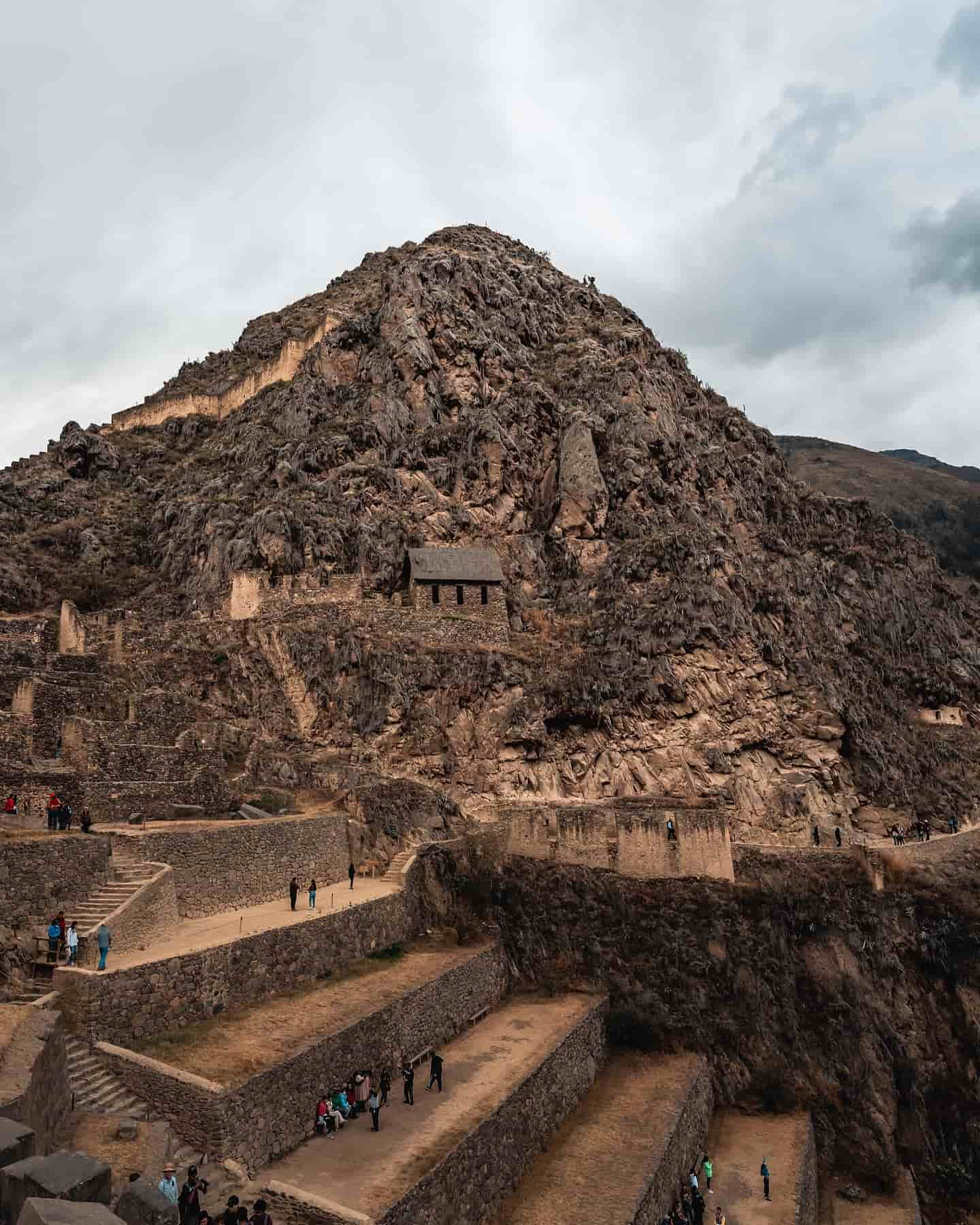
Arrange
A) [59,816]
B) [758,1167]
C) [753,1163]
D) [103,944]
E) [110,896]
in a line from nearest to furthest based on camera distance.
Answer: [103,944] < [110,896] < [59,816] < [758,1167] < [753,1163]

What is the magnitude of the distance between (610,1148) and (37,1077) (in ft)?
39.2

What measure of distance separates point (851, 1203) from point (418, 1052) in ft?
37.4

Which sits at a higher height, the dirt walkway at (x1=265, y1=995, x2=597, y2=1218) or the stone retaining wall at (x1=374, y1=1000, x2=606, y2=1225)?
the dirt walkway at (x1=265, y1=995, x2=597, y2=1218)

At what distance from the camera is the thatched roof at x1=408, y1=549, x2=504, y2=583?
37.0 metres

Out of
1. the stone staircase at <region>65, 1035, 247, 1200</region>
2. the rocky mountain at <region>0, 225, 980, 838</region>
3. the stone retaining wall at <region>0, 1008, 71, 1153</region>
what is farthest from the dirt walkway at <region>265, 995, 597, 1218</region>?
the rocky mountain at <region>0, 225, 980, 838</region>

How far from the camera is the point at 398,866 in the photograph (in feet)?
87.9

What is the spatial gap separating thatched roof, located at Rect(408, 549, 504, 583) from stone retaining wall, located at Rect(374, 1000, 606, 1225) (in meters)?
17.9

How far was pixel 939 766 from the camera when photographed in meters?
40.4

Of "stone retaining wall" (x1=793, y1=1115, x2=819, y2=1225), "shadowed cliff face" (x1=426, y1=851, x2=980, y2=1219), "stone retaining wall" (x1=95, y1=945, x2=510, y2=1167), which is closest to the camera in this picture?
"stone retaining wall" (x1=95, y1=945, x2=510, y2=1167)

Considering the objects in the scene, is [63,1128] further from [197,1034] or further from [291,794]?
[291,794]

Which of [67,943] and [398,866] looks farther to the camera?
[398,866]

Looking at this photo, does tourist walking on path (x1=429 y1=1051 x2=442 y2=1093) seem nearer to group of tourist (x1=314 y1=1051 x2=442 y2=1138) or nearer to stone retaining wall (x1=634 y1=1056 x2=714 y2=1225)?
group of tourist (x1=314 y1=1051 x2=442 y2=1138)

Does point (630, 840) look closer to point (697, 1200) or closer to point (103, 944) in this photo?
point (697, 1200)

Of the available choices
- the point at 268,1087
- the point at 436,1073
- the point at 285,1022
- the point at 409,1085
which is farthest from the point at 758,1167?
the point at 268,1087
